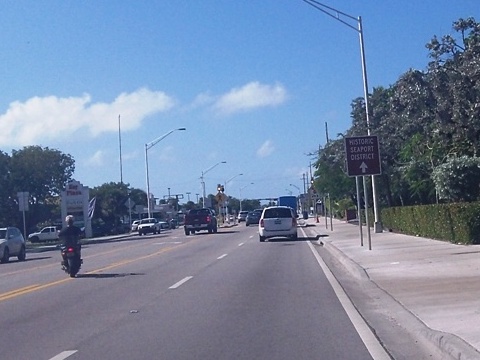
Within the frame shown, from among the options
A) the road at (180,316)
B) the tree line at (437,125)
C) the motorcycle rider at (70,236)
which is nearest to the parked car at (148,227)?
the tree line at (437,125)

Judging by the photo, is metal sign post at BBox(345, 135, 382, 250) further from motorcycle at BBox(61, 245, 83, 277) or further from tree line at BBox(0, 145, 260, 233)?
tree line at BBox(0, 145, 260, 233)

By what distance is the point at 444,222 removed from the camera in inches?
1216

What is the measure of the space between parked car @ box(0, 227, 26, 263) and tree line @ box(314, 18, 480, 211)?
59.8 feet

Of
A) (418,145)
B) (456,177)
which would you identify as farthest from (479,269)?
(418,145)

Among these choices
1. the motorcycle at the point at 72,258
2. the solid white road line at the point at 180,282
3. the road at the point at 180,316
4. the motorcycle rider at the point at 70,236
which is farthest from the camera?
the motorcycle rider at the point at 70,236

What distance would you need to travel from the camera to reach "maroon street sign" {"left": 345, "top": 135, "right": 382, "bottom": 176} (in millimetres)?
29344

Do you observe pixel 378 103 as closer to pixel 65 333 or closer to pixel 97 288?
pixel 97 288

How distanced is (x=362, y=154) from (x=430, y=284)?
12.1 m

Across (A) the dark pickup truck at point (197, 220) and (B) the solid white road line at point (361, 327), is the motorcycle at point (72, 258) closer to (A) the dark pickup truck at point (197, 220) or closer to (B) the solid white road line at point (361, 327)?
(B) the solid white road line at point (361, 327)

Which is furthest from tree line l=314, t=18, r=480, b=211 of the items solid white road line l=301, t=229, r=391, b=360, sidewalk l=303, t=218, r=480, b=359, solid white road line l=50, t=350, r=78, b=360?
solid white road line l=50, t=350, r=78, b=360

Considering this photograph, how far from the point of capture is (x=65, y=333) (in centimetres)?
1379

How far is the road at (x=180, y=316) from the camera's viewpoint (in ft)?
38.8

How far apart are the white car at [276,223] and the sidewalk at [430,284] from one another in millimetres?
12382

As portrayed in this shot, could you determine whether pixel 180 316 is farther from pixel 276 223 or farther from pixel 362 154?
pixel 276 223
